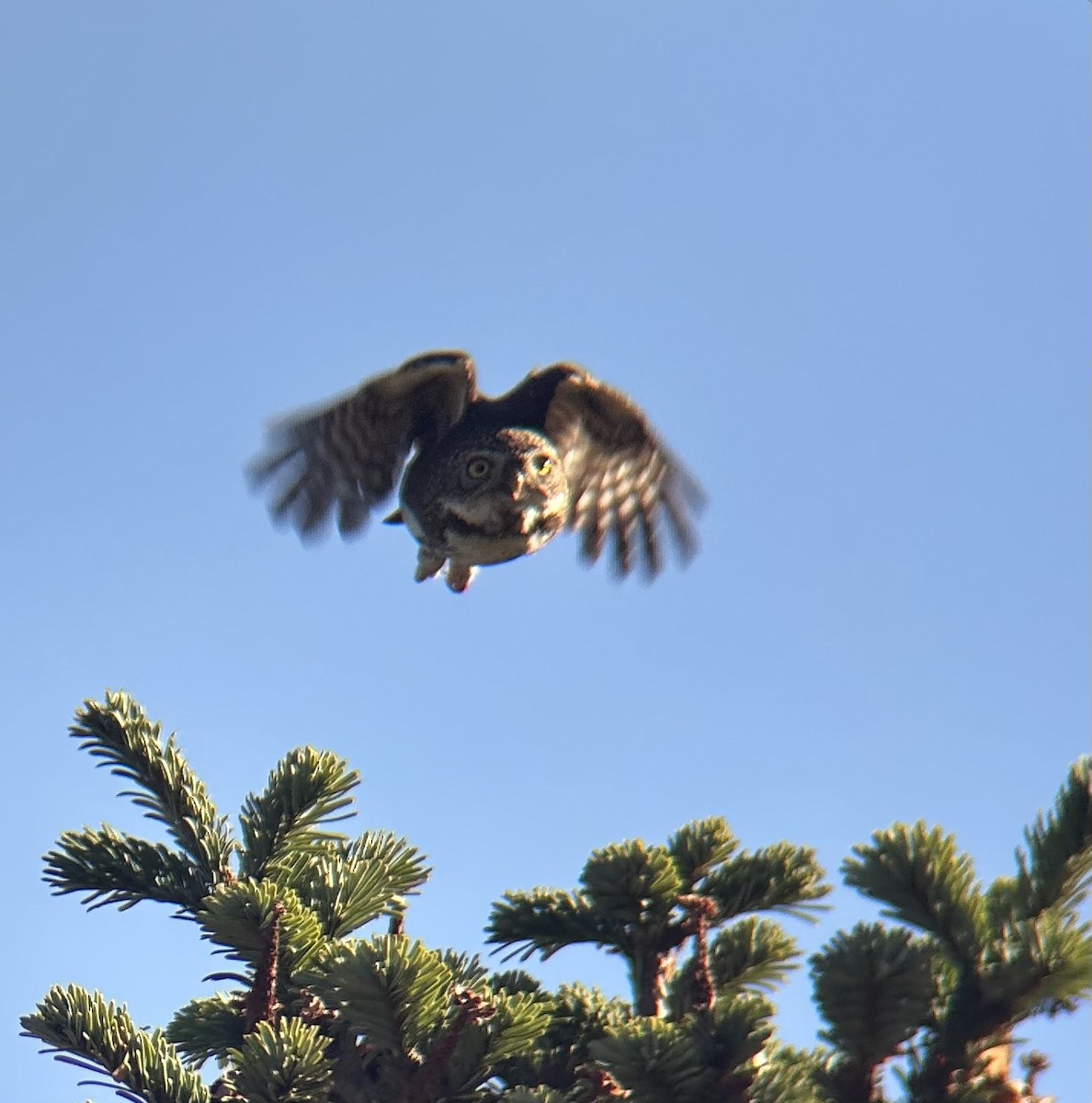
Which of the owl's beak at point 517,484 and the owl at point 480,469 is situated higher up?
the owl at point 480,469

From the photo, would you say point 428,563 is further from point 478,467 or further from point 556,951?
point 556,951

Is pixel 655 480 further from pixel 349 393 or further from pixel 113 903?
pixel 113 903

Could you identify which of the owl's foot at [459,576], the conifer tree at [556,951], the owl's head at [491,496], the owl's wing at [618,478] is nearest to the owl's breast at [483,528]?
the owl's head at [491,496]

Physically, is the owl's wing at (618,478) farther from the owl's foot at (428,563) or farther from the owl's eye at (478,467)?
the owl's foot at (428,563)

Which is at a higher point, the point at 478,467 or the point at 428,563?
the point at 478,467

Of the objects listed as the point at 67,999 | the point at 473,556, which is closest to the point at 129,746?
the point at 67,999

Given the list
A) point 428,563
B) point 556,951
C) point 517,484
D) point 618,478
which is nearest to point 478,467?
point 517,484
